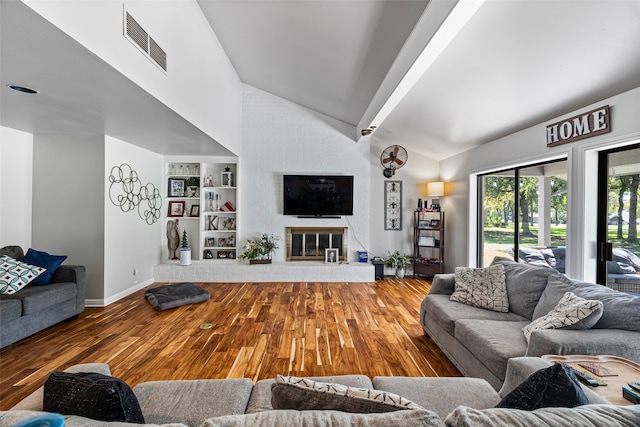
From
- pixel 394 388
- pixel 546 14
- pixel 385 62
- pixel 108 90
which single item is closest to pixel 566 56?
pixel 546 14

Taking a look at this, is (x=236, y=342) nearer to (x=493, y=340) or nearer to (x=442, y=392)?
(x=442, y=392)

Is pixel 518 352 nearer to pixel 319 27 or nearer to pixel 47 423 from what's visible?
pixel 47 423

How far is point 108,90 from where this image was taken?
2400 millimetres

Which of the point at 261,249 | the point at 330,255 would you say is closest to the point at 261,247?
the point at 261,249

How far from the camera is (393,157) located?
5605mm

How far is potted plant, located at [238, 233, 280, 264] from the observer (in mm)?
5406

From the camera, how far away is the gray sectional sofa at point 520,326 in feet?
5.58

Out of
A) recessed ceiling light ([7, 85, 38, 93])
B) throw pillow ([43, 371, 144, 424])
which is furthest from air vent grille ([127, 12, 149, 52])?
throw pillow ([43, 371, 144, 424])

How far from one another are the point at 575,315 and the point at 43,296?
4.57 m

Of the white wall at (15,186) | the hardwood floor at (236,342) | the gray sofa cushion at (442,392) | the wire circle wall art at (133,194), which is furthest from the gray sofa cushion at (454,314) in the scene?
the white wall at (15,186)

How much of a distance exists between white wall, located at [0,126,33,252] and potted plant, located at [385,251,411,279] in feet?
18.4

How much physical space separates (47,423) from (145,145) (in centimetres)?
475

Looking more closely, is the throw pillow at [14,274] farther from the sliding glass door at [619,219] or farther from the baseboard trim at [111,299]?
the sliding glass door at [619,219]

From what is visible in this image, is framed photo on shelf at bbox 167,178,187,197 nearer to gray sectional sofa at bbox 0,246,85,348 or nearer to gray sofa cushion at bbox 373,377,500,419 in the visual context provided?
gray sectional sofa at bbox 0,246,85,348
